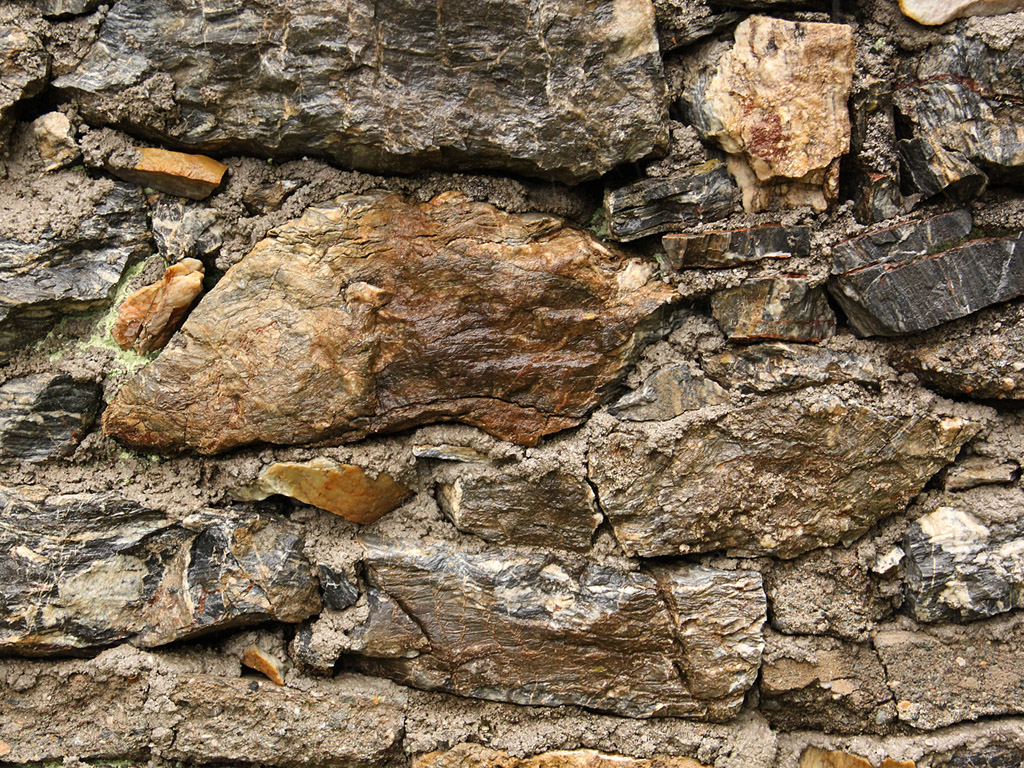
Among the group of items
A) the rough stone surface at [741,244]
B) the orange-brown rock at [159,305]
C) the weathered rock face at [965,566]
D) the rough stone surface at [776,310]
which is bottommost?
the weathered rock face at [965,566]

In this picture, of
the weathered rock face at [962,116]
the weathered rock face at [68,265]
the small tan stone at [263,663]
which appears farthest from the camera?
the small tan stone at [263,663]

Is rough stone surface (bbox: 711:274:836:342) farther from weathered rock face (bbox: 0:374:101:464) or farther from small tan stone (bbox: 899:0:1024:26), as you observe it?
weathered rock face (bbox: 0:374:101:464)

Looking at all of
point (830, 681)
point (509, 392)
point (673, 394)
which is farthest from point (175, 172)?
point (830, 681)

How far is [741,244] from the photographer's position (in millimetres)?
1693

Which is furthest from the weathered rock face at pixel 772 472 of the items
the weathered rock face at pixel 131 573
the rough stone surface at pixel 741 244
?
the weathered rock face at pixel 131 573

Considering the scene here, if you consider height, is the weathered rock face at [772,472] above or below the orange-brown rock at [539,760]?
above

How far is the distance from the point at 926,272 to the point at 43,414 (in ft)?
6.52

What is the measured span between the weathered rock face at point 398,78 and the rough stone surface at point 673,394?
0.49 metres

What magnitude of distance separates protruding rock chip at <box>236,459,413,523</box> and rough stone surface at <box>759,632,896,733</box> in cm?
97

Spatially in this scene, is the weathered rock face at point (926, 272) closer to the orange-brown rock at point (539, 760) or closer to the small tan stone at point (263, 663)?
the orange-brown rock at point (539, 760)

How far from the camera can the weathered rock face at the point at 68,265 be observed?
5.48 feet

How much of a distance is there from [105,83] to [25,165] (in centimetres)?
27

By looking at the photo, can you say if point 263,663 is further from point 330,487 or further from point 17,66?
point 17,66

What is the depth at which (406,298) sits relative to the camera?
170cm
